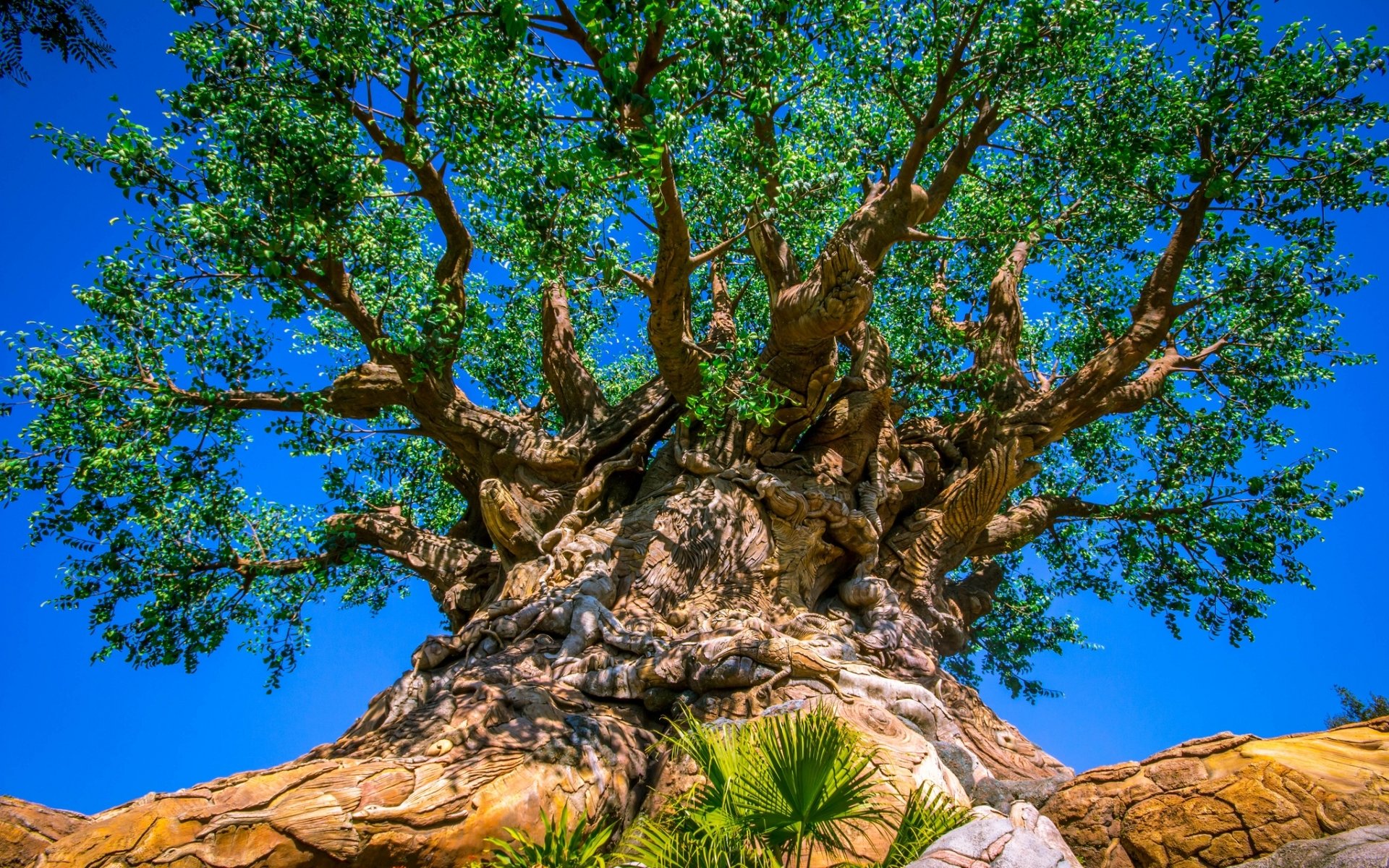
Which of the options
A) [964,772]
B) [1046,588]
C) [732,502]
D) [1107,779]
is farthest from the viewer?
[1046,588]

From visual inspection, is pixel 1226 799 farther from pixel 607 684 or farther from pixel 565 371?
pixel 565 371

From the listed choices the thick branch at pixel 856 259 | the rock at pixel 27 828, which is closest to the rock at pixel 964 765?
the thick branch at pixel 856 259

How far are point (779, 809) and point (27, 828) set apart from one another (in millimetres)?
3743

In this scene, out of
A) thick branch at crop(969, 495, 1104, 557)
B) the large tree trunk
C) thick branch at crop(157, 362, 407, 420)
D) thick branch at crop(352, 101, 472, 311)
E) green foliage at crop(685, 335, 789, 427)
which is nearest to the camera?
the large tree trunk

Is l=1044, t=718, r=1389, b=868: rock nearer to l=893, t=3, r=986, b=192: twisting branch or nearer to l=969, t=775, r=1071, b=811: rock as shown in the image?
l=969, t=775, r=1071, b=811: rock

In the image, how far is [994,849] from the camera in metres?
3.53

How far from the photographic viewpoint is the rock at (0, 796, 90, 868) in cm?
392

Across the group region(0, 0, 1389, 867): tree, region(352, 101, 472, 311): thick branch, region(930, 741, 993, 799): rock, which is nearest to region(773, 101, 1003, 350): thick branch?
region(0, 0, 1389, 867): tree

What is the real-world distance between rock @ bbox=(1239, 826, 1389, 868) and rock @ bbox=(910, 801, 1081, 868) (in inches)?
33.0

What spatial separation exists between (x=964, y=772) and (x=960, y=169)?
707 cm

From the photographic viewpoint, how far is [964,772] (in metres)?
5.48

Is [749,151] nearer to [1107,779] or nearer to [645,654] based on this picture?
[645,654]

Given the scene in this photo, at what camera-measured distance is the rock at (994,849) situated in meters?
3.46

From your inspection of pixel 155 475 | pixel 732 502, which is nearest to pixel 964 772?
pixel 732 502
